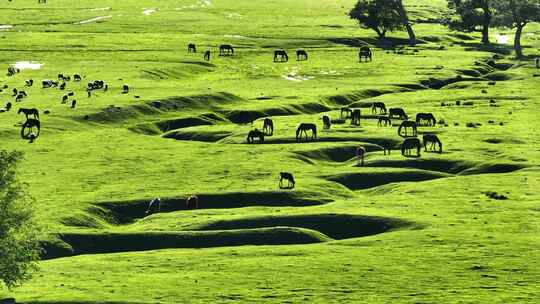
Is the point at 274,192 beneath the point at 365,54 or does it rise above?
beneath

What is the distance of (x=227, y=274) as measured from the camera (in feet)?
216

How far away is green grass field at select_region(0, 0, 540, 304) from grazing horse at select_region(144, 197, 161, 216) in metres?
1.01

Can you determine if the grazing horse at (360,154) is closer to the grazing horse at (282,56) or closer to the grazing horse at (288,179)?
the grazing horse at (288,179)

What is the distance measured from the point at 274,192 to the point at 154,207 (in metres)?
10.4

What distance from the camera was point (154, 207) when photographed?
8350 centimetres

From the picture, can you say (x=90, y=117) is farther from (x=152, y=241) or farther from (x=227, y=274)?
(x=227, y=274)

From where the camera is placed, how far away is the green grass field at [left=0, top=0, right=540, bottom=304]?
2520 inches

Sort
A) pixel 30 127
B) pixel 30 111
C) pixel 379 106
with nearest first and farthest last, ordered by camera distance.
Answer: pixel 30 127
pixel 30 111
pixel 379 106

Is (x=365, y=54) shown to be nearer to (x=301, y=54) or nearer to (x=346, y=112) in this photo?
(x=301, y=54)

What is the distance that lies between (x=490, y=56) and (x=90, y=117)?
98.3 metres

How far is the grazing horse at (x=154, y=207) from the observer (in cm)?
8300

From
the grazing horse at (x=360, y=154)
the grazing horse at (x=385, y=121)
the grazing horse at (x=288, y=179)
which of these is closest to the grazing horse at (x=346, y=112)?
the grazing horse at (x=385, y=121)

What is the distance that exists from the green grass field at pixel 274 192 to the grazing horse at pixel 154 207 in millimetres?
1006

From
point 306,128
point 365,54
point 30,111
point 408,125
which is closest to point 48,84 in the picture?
point 30,111
